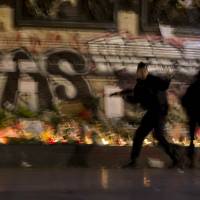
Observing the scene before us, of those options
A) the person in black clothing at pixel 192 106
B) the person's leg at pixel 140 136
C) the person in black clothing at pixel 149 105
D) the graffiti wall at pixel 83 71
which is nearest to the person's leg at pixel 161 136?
the person in black clothing at pixel 149 105

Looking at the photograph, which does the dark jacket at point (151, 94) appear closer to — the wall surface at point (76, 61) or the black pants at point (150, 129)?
the black pants at point (150, 129)

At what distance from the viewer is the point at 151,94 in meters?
11.1

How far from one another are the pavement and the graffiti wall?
238cm

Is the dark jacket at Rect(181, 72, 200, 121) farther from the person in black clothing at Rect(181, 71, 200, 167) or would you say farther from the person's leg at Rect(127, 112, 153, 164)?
the person's leg at Rect(127, 112, 153, 164)

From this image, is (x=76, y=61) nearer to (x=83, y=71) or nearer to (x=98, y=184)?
(x=83, y=71)

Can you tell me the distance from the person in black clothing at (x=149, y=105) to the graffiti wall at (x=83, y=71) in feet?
7.08

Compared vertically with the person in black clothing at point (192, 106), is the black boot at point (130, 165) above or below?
below

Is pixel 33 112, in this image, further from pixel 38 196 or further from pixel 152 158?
pixel 38 196

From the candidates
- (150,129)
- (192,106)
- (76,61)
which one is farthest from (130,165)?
(76,61)

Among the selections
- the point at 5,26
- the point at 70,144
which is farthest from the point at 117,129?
the point at 5,26

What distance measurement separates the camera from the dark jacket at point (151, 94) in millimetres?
11102

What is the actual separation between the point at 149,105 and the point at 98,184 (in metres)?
2.03

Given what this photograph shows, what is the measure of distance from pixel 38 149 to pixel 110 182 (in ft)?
5.90

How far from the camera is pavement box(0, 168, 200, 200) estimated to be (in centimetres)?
875
